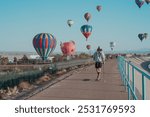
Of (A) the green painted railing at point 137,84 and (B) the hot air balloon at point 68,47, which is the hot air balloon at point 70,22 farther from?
(A) the green painted railing at point 137,84

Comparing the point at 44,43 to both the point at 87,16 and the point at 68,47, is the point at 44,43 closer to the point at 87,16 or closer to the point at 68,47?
the point at 87,16

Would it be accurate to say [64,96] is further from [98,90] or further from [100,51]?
[100,51]

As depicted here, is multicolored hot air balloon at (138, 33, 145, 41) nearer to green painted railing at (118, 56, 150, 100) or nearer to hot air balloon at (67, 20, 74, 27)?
hot air balloon at (67, 20, 74, 27)

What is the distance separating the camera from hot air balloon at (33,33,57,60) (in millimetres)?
37875

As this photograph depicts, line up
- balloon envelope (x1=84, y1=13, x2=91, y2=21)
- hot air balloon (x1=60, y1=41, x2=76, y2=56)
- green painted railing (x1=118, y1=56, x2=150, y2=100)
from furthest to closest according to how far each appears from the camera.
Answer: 1. hot air balloon (x1=60, y1=41, x2=76, y2=56)
2. balloon envelope (x1=84, y1=13, x2=91, y2=21)
3. green painted railing (x1=118, y1=56, x2=150, y2=100)

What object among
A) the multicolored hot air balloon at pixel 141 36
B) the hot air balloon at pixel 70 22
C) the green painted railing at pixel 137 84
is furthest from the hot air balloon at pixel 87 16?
the green painted railing at pixel 137 84

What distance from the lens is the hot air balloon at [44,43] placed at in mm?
37875

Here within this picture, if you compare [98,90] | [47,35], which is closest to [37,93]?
[98,90]

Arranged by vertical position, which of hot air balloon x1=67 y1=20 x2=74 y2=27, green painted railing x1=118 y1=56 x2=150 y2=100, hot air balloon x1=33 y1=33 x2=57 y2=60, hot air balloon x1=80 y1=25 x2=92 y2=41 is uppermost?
hot air balloon x1=67 y1=20 x2=74 y2=27

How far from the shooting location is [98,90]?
44.7 feet

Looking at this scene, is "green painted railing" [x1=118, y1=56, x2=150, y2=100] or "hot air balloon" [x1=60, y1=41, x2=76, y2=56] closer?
"green painted railing" [x1=118, y1=56, x2=150, y2=100]

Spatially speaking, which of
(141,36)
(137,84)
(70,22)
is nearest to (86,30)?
(70,22)

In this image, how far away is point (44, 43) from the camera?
37.8 metres

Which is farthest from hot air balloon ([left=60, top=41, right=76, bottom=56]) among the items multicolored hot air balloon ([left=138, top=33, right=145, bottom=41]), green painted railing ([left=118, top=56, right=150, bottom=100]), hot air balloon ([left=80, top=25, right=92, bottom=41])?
green painted railing ([left=118, top=56, right=150, bottom=100])
